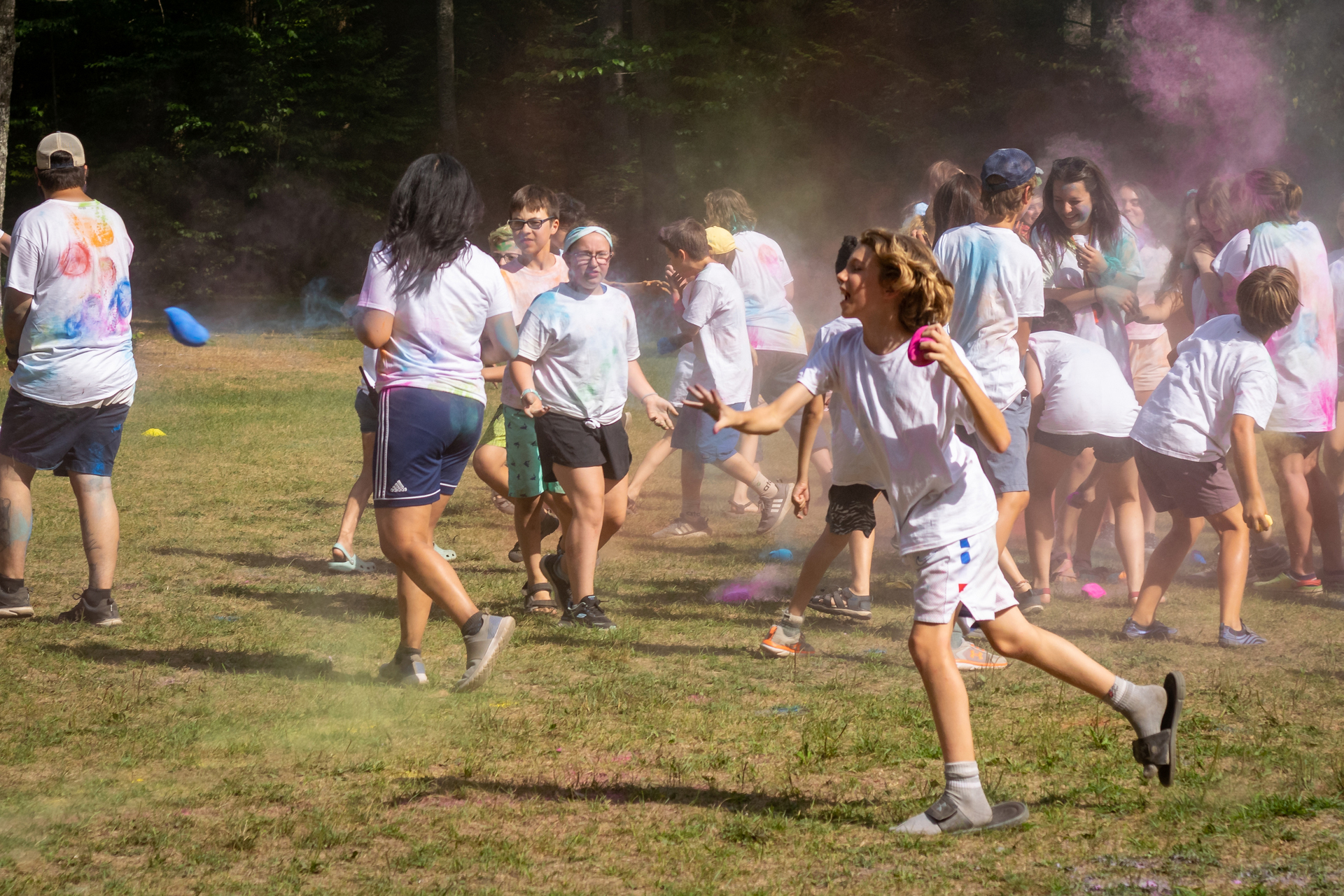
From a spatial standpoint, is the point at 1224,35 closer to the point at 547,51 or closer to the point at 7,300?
the point at 547,51

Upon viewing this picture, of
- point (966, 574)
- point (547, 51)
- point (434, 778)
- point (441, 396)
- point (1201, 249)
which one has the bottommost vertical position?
point (434, 778)

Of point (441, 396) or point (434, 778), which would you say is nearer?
point (434, 778)

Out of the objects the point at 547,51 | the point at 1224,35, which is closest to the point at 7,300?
the point at 1224,35

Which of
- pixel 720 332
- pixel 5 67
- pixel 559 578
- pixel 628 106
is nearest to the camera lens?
pixel 559 578

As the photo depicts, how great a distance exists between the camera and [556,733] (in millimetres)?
4457

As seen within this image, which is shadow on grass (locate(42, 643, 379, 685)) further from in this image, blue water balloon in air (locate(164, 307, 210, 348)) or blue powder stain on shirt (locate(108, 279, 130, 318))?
blue powder stain on shirt (locate(108, 279, 130, 318))

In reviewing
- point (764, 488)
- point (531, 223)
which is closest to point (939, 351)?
point (531, 223)

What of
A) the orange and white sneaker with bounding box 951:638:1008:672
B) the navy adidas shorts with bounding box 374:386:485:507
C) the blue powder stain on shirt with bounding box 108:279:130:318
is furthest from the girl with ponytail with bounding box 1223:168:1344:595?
the blue powder stain on shirt with bounding box 108:279:130:318

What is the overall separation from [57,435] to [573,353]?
7.53ft

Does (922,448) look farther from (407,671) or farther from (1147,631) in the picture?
(1147,631)

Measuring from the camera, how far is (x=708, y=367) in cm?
754

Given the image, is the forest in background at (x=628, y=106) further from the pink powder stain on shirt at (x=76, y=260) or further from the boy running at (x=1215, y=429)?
the pink powder stain on shirt at (x=76, y=260)

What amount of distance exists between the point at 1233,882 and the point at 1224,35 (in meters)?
17.1

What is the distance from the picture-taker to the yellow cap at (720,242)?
775 centimetres
